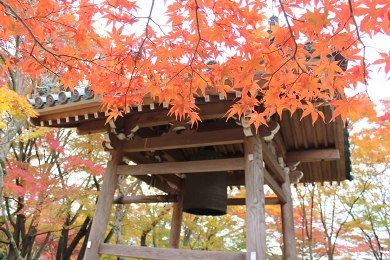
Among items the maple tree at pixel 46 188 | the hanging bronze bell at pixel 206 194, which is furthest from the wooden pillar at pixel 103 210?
the maple tree at pixel 46 188

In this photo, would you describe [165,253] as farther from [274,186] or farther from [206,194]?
[274,186]

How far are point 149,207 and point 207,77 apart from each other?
27.2ft

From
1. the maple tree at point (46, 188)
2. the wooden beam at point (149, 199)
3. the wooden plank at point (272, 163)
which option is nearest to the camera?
the wooden plank at point (272, 163)

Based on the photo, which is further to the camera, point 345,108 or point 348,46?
point 345,108

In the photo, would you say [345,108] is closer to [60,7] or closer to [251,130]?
[251,130]

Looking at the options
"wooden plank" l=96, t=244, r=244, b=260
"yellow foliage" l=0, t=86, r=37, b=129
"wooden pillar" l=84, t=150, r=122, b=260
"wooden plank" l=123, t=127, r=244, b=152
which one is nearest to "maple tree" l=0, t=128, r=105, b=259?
"yellow foliage" l=0, t=86, r=37, b=129

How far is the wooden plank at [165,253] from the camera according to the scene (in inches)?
138

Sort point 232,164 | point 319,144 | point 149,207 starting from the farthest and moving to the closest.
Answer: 1. point 149,207
2. point 319,144
3. point 232,164

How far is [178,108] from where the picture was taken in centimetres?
292

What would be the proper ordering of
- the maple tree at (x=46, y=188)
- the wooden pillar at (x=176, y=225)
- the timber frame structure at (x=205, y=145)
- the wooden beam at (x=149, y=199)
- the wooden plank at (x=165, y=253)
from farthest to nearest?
the maple tree at (x=46, y=188), the wooden pillar at (x=176, y=225), the wooden beam at (x=149, y=199), the timber frame structure at (x=205, y=145), the wooden plank at (x=165, y=253)

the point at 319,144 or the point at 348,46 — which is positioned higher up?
the point at 319,144

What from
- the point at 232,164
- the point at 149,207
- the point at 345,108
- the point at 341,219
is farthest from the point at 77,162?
the point at 341,219

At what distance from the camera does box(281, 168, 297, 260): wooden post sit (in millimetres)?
4871

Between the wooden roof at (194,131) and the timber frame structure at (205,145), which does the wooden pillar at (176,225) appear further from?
the wooden roof at (194,131)
